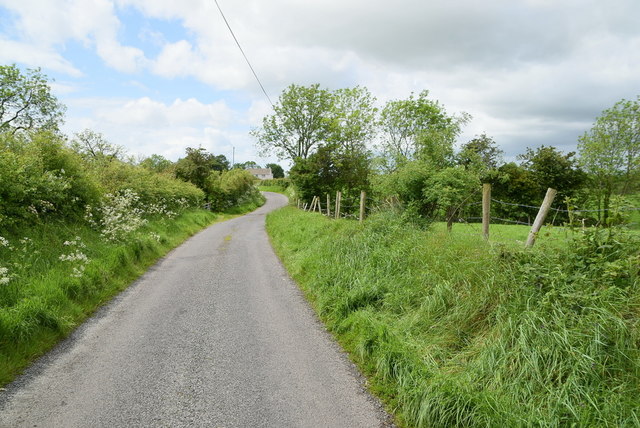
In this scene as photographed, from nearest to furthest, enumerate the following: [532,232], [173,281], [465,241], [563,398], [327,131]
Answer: [563,398] → [532,232] → [465,241] → [173,281] → [327,131]

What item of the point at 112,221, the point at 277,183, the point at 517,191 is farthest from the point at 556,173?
the point at 277,183

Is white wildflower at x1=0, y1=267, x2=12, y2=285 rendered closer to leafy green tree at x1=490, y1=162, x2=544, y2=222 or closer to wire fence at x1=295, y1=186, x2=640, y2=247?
wire fence at x1=295, y1=186, x2=640, y2=247

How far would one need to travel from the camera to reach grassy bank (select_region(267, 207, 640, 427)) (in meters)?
3.12

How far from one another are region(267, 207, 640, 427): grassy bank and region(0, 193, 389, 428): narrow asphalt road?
544mm

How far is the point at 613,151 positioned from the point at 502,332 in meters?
35.7

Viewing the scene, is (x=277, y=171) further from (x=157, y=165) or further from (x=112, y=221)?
(x=112, y=221)

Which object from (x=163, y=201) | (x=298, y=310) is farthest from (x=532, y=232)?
(x=163, y=201)

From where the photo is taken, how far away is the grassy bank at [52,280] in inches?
186

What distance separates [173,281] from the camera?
866cm

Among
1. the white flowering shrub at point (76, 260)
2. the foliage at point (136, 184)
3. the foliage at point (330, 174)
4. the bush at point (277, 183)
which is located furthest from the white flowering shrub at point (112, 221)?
the bush at point (277, 183)

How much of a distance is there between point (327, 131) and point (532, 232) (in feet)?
115

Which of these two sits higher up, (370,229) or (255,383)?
(370,229)

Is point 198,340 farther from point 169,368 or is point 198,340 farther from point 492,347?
point 492,347

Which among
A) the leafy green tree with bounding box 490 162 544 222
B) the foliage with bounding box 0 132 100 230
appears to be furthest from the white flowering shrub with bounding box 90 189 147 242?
the leafy green tree with bounding box 490 162 544 222
